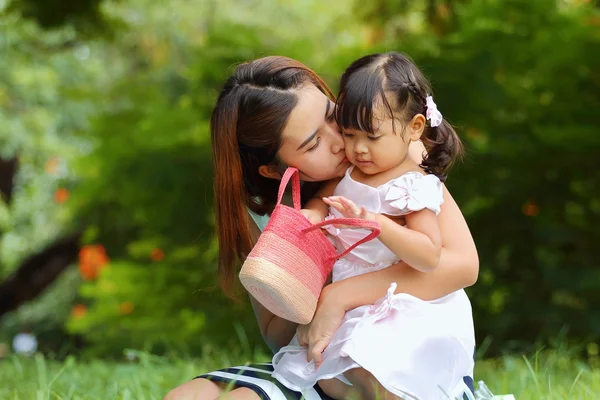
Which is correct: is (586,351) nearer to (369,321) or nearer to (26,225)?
(369,321)

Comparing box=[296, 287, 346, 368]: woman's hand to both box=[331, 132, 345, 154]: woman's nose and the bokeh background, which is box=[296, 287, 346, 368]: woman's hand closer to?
box=[331, 132, 345, 154]: woman's nose

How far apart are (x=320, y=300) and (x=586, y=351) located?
3.46 meters

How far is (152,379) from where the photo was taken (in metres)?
2.78

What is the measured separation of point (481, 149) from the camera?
177 inches

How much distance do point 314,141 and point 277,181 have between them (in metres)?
0.28

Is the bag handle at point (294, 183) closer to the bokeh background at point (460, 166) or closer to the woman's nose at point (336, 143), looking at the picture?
the woman's nose at point (336, 143)

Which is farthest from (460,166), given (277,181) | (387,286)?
(387,286)

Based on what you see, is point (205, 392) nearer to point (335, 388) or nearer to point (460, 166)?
point (335, 388)

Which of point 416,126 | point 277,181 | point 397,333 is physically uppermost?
point 416,126

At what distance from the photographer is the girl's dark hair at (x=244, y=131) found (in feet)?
6.10

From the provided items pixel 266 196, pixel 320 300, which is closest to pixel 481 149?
pixel 266 196

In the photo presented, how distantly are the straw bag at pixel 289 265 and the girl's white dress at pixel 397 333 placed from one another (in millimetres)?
92

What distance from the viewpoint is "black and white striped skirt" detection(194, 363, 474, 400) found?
5.75ft

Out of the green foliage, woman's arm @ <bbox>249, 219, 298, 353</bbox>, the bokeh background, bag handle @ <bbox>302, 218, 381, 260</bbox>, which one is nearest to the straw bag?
bag handle @ <bbox>302, 218, 381, 260</bbox>
